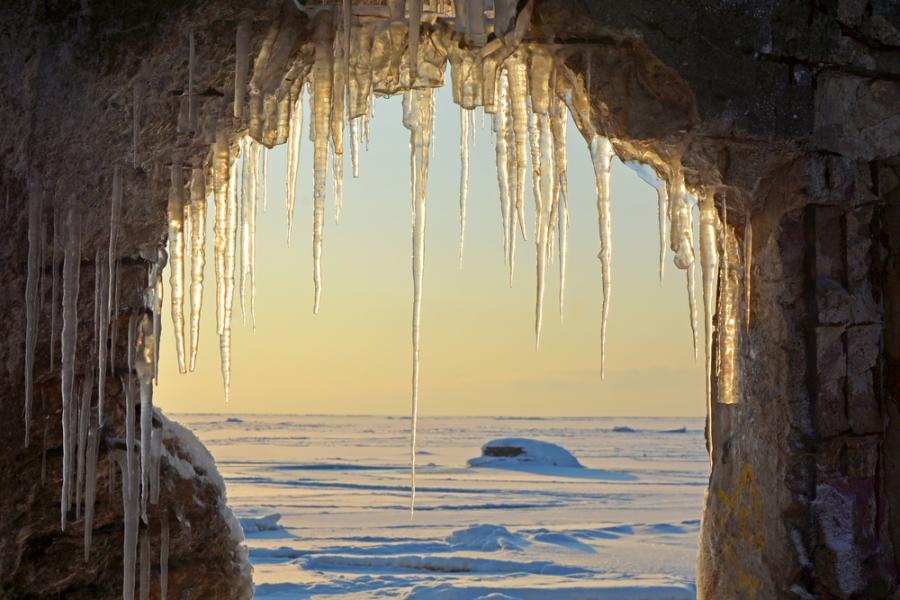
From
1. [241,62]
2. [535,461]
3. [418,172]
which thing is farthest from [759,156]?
[535,461]

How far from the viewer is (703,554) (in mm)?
4297

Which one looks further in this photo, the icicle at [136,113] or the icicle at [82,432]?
the icicle at [82,432]

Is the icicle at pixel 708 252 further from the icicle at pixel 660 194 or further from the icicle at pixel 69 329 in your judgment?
the icicle at pixel 69 329

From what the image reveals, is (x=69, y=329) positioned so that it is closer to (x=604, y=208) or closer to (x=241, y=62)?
(x=241, y=62)

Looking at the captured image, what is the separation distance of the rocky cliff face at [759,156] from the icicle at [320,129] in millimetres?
77

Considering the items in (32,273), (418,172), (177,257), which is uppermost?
(418,172)

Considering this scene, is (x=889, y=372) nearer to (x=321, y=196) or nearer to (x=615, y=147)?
(x=615, y=147)

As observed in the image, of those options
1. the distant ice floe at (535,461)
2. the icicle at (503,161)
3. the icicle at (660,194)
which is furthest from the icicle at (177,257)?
the distant ice floe at (535,461)

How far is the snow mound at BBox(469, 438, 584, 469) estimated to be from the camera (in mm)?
21641

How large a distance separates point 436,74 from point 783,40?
126 centimetres

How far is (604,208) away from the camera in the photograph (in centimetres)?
439

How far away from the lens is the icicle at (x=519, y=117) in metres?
4.05

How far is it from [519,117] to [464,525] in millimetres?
8726

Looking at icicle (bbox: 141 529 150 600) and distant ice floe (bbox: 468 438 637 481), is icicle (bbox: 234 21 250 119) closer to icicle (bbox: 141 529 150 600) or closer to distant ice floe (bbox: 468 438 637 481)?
icicle (bbox: 141 529 150 600)
